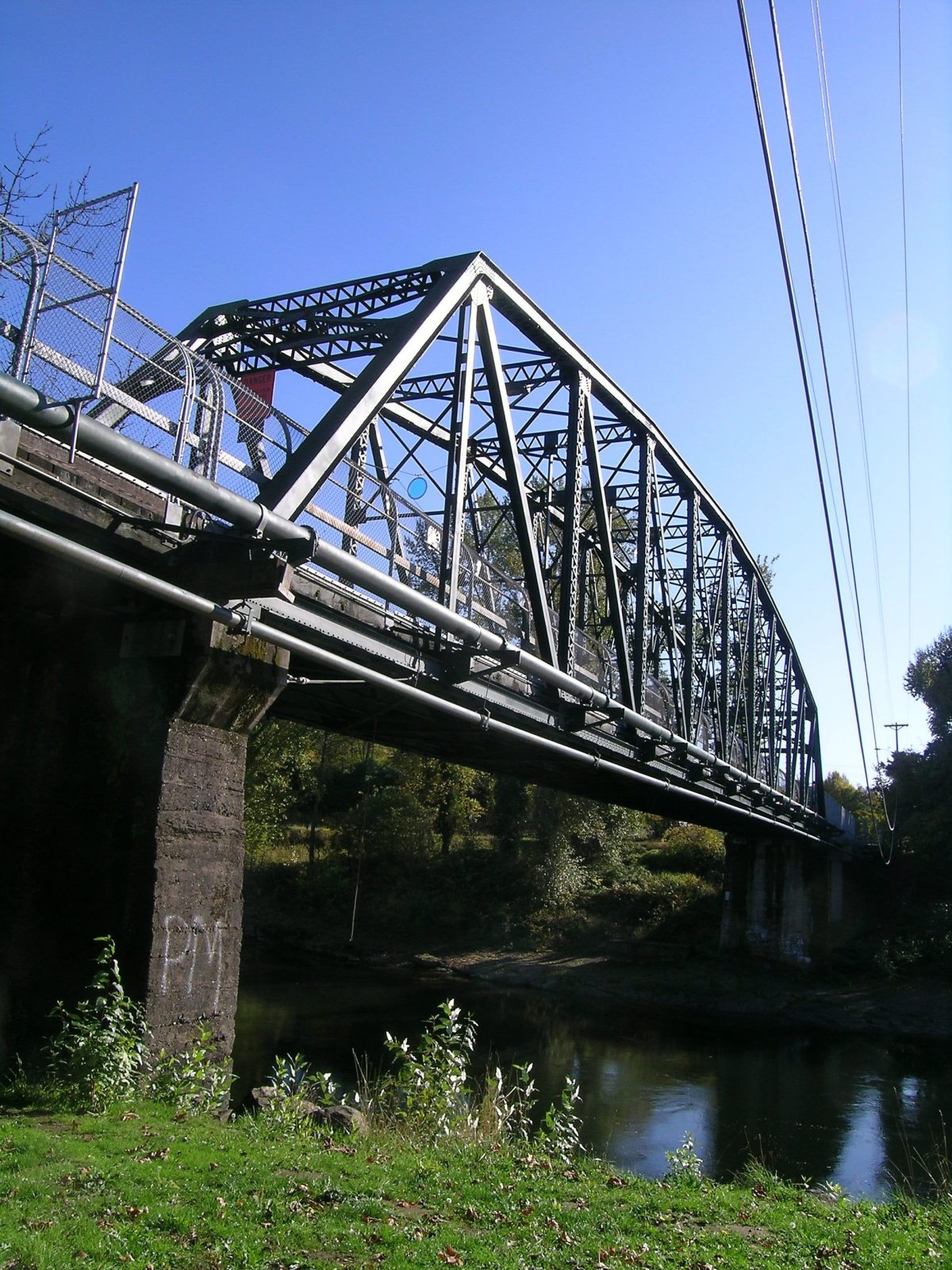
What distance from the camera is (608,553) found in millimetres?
16969

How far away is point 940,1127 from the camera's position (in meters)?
19.7

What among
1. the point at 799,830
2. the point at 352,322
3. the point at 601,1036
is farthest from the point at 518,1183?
the point at 799,830

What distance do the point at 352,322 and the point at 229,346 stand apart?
2.52 meters

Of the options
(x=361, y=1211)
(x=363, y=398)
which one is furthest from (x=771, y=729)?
(x=361, y=1211)

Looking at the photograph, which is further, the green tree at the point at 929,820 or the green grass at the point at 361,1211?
the green tree at the point at 929,820

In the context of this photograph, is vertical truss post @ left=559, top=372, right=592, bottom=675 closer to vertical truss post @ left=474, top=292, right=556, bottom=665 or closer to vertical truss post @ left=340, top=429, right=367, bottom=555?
vertical truss post @ left=474, top=292, right=556, bottom=665

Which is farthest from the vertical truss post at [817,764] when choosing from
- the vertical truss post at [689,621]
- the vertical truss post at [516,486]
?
the vertical truss post at [516,486]

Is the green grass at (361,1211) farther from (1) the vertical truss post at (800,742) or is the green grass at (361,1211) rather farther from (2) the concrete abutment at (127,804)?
(1) the vertical truss post at (800,742)

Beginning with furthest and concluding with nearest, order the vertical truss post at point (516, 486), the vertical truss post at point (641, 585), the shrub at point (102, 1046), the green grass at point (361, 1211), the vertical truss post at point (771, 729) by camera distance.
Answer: the vertical truss post at point (771, 729) → the vertical truss post at point (641, 585) → the vertical truss post at point (516, 486) → the shrub at point (102, 1046) → the green grass at point (361, 1211)

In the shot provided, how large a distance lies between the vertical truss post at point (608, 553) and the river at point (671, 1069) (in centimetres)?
753

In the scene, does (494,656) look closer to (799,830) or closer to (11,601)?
(11,601)

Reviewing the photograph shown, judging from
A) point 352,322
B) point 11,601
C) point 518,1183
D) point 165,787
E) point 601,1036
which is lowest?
point 601,1036

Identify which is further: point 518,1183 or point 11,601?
point 11,601

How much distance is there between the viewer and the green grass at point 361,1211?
6230 mm
